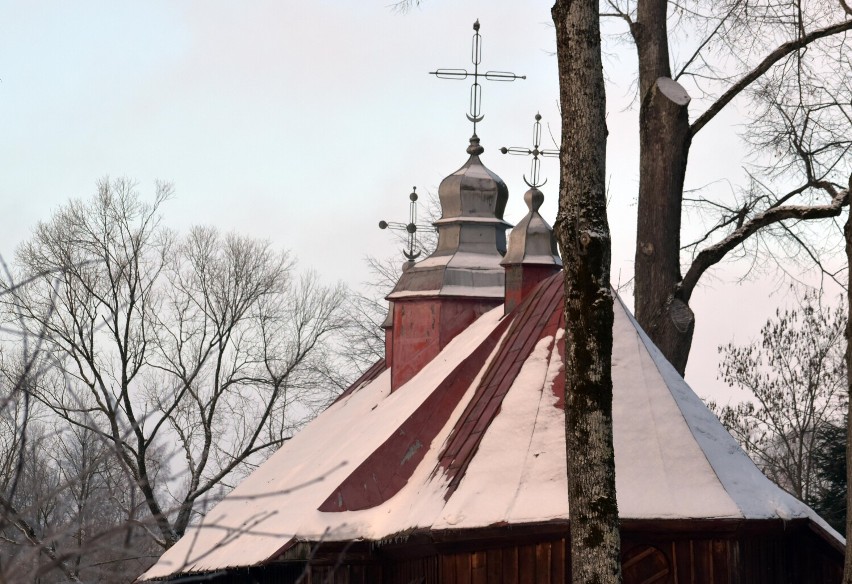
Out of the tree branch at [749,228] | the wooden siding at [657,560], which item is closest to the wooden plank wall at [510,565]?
the wooden siding at [657,560]

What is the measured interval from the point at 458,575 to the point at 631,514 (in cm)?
178

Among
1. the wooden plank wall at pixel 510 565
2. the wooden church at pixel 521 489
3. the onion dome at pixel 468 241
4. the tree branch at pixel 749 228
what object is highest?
the onion dome at pixel 468 241

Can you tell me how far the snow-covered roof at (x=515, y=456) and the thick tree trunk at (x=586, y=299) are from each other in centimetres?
252

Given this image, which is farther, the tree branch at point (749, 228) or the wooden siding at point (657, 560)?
the tree branch at point (749, 228)

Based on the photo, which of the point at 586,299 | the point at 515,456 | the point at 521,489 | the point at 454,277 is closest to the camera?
the point at 586,299

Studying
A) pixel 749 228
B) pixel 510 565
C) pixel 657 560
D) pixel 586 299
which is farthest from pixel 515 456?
pixel 749 228

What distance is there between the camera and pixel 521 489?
1000cm

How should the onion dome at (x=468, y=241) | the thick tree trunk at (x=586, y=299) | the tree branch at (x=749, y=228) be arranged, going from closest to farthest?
the thick tree trunk at (x=586, y=299) → the tree branch at (x=749, y=228) → the onion dome at (x=468, y=241)

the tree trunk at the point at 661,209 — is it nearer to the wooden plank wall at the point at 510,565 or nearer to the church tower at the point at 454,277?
the church tower at the point at 454,277

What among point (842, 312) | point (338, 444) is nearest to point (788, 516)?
point (338, 444)

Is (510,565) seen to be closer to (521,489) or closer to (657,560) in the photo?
(521,489)

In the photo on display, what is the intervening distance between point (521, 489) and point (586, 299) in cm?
355

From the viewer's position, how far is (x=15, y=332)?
395 centimetres

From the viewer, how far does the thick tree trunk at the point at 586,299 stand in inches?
261
